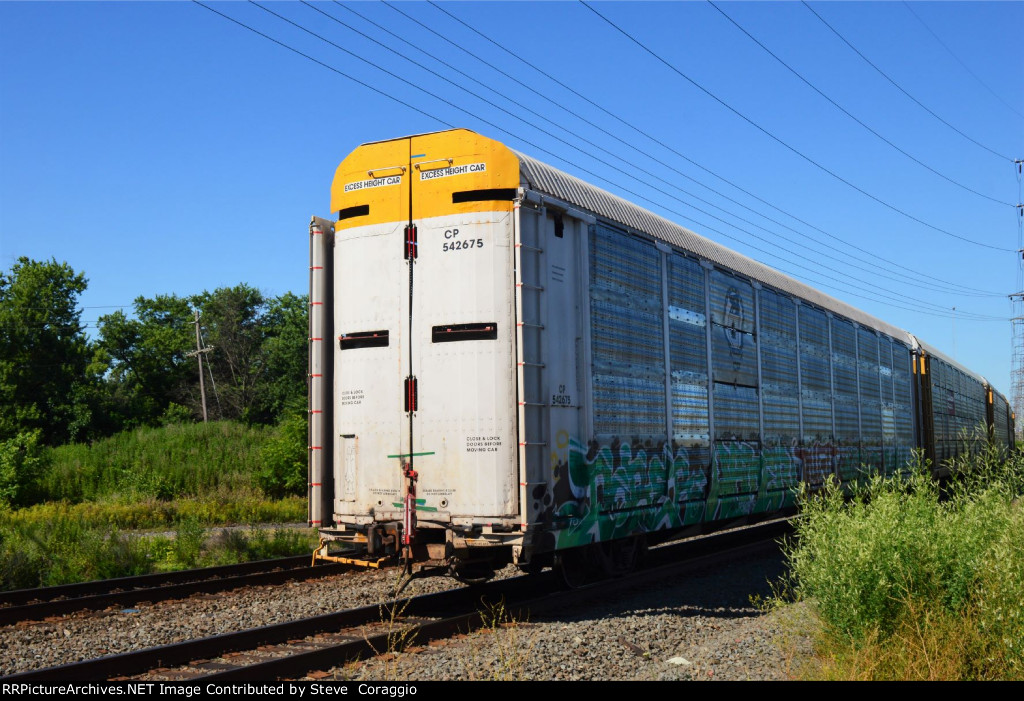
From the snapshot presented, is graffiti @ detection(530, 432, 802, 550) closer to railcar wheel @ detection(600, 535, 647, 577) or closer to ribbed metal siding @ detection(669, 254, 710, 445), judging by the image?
ribbed metal siding @ detection(669, 254, 710, 445)

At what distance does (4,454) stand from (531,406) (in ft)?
63.9

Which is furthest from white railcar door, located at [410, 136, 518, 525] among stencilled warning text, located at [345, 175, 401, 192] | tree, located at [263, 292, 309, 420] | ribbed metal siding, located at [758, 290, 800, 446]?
tree, located at [263, 292, 309, 420]

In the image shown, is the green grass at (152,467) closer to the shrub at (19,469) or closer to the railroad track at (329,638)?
the shrub at (19,469)

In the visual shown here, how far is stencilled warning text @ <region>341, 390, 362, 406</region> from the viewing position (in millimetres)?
9336

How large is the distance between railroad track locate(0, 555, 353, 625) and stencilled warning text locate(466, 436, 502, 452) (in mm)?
3872

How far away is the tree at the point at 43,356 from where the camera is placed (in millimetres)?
39625

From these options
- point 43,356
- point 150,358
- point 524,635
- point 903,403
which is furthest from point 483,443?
point 150,358

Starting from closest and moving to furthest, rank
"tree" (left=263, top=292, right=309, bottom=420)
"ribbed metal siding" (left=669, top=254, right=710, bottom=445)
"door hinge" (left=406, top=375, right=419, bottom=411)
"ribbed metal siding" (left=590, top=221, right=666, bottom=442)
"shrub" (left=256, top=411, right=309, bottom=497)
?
"door hinge" (left=406, top=375, right=419, bottom=411) < "ribbed metal siding" (left=590, top=221, right=666, bottom=442) < "ribbed metal siding" (left=669, top=254, right=710, bottom=445) < "shrub" (left=256, top=411, right=309, bottom=497) < "tree" (left=263, top=292, right=309, bottom=420)

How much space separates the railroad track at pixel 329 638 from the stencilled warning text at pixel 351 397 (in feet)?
7.20

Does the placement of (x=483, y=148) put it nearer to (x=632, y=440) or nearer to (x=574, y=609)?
(x=632, y=440)

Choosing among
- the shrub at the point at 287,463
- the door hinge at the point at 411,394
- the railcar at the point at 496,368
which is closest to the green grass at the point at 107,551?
the railcar at the point at 496,368

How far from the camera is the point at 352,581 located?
1084 cm

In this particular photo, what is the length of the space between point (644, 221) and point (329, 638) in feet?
20.4

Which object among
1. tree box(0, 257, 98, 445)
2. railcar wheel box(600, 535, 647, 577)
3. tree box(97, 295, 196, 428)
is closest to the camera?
railcar wheel box(600, 535, 647, 577)
